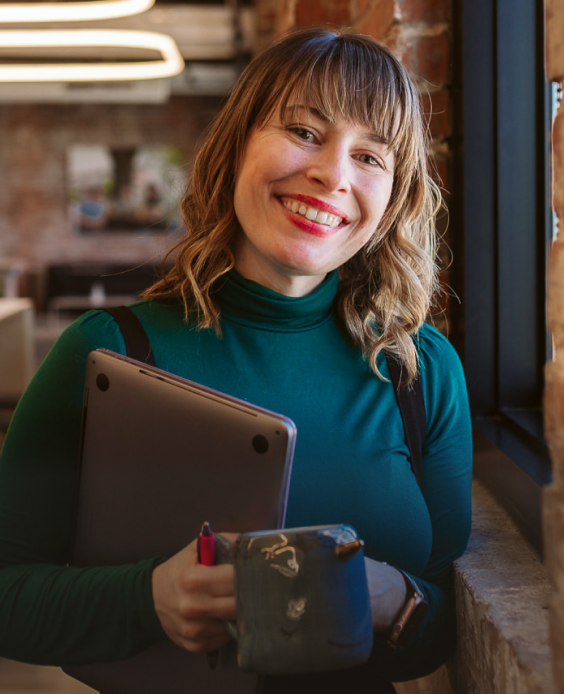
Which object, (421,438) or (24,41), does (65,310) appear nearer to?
(24,41)

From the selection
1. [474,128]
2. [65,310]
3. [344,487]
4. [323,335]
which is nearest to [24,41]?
[474,128]

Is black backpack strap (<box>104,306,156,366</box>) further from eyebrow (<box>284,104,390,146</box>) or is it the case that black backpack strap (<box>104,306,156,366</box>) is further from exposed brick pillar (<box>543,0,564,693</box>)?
exposed brick pillar (<box>543,0,564,693</box>)

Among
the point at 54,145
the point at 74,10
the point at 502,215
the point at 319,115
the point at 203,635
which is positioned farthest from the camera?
the point at 54,145

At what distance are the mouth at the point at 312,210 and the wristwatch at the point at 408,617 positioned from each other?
1.59 ft

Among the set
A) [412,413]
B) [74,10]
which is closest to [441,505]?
[412,413]

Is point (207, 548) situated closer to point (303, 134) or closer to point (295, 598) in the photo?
point (295, 598)

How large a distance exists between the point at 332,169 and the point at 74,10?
2.27m

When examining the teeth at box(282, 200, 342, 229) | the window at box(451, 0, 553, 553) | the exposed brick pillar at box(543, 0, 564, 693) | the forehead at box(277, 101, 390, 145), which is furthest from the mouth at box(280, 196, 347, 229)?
the window at box(451, 0, 553, 553)

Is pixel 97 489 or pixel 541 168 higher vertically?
pixel 541 168

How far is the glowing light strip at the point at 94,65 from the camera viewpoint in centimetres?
311

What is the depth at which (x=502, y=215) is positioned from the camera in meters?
1.33

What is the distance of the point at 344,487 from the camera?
0.96m

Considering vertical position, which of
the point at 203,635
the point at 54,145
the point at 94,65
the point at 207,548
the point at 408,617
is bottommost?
the point at 408,617

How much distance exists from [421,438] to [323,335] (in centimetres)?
22
